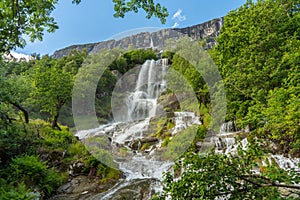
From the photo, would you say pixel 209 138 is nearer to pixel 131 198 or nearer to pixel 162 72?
pixel 131 198

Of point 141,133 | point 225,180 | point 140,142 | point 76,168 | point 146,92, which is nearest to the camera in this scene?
point 225,180

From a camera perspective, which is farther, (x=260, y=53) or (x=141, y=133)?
(x=141, y=133)

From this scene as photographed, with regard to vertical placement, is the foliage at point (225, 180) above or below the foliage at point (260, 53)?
below

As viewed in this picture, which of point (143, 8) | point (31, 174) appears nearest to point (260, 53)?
point (143, 8)

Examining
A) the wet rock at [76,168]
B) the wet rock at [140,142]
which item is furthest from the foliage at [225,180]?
the wet rock at [140,142]

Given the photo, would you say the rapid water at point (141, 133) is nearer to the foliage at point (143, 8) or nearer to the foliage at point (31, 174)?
the foliage at point (31, 174)

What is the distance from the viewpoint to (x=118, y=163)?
27.3 feet

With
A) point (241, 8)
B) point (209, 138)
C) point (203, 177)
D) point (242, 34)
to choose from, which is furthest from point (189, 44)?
point (203, 177)

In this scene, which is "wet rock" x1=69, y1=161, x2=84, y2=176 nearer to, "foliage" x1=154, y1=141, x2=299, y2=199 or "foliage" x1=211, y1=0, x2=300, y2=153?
"foliage" x1=211, y1=0, x2=300, y2=153

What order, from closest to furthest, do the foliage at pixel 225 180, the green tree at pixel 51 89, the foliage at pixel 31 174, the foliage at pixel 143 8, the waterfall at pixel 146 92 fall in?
the foliage at pixel 225 180 < the foliage at pixel 143 8 < the foliage at pixel 31 174 < the green tree at pixel 51 89 < the waterfall at pixel 146 92

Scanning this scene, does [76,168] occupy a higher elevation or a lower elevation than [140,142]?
lower

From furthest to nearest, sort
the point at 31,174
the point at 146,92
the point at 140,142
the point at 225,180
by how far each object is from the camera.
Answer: the point at 146,92 < the point at 140,142 < the point at 31,174 < the point at 225,180

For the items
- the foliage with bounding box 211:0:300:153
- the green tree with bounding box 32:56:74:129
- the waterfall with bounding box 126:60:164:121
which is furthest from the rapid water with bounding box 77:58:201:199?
the foliage with bounding box 211:0:300:153

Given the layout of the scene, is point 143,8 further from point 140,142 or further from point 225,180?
point 140,142
